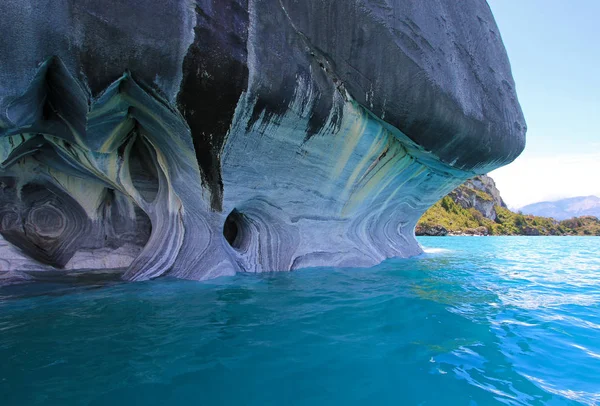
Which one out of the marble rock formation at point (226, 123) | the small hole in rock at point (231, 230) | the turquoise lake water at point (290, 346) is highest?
the marble rock formation at point (226, 123)

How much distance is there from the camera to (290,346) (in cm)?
300

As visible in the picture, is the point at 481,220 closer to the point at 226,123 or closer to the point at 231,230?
the point at 231,230

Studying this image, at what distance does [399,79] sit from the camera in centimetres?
629

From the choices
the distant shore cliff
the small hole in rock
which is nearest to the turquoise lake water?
Result: the small hole in rock

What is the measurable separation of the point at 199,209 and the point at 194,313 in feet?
8.39

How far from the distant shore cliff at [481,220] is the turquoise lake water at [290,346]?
42210mm

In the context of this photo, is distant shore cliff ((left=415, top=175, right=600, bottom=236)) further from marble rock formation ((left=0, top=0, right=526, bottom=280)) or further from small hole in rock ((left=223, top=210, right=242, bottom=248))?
small hole in rock ((left=223, top=210, right=242, bottom=248))

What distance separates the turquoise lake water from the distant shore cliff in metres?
42.2

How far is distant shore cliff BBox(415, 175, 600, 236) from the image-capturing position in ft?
165

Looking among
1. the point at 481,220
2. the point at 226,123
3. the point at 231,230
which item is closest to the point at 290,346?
the point at 226,123

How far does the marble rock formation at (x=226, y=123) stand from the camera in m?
4.31

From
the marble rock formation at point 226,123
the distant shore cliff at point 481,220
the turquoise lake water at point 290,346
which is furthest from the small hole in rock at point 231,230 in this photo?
the distant shore cliff at point 481,220

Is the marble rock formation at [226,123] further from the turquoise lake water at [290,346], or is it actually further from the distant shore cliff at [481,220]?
the distant shore cliff at [481,220]

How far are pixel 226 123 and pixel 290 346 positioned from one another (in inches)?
142
